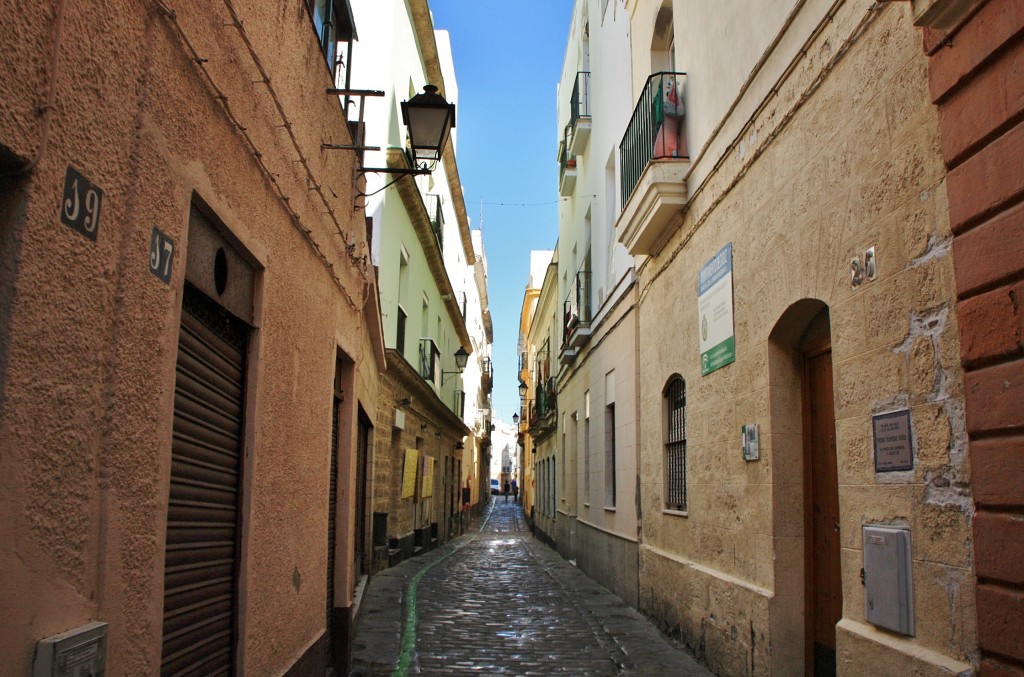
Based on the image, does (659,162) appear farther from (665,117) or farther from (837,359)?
(837,359)

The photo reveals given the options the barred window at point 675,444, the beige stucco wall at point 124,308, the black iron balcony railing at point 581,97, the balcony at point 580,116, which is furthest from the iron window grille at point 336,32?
the black iron balcony railing at point 581,97

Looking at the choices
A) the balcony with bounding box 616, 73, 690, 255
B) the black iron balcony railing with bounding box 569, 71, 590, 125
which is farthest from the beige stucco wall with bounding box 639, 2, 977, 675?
the black iron balcony railing with bounding box 569, 71, 590, 125

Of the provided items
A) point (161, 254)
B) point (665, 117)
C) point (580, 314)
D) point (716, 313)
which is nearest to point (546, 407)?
point (580, 314)

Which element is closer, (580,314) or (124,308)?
(124,308)

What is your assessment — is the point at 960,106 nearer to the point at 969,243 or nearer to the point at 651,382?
the point at 969,243

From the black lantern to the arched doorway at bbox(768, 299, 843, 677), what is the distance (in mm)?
2832

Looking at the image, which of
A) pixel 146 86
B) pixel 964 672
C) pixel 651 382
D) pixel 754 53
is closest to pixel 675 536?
pixel 651 382

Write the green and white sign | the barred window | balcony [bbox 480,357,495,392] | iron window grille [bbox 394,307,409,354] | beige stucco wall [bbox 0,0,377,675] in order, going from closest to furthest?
beige stucco wall [bbox 0,0,377,675]
the green and white sign
the barred window
iron window grille [bbox 394,307,409,354]
balcony [bbox 480,357,495,392]

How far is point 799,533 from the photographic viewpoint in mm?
5902

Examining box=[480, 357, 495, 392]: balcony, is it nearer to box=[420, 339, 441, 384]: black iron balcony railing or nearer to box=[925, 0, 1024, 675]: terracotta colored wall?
box=[420, 339, 441, 384]: black iron balcony railing

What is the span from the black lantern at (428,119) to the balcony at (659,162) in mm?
2611

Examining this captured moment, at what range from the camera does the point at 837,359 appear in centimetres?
486

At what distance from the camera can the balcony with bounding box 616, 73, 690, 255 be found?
8.32 meters

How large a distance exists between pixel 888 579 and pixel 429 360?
52.5 ft
